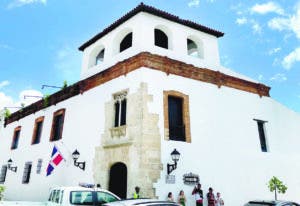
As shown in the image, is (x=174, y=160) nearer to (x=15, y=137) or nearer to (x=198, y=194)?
(x=198, y=194)

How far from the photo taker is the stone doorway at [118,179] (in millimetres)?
11406

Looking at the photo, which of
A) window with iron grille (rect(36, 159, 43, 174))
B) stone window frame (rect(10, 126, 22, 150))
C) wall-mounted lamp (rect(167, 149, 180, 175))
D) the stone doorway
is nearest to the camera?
wall-mounted lamp (rect(167, 149, 180, 175))

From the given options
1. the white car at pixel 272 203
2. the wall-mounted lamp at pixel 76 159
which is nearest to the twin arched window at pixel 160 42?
the wall-mounted lamp at pixel 76 159

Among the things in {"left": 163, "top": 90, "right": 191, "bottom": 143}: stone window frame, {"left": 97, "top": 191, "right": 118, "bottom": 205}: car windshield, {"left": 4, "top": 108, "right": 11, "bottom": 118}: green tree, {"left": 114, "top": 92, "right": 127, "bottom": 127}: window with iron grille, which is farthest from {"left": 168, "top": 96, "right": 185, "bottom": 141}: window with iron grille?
{"left": 4, "top": 108, "right": 11, "bottom": 118}: green tree

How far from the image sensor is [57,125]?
1684 centimetres

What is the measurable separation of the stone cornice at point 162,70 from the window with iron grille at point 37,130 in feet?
6.00

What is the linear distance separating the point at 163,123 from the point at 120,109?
2318 mm

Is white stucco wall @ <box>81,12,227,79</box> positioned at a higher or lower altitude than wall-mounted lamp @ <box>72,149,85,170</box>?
higher

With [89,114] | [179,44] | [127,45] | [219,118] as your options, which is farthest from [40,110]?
[219,118]

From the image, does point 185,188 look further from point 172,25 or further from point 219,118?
point 172,25

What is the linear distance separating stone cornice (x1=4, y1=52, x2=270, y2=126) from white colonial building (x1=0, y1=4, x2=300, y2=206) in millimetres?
50

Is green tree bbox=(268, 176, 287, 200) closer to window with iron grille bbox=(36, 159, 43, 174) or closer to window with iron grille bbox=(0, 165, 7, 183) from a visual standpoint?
window with iron grille bbox=(36, 159, 43, 174)

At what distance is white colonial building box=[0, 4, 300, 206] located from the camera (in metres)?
11.3

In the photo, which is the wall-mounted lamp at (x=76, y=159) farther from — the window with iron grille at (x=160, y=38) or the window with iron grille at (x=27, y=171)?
the window with iron grille at (x=160, y=38)
